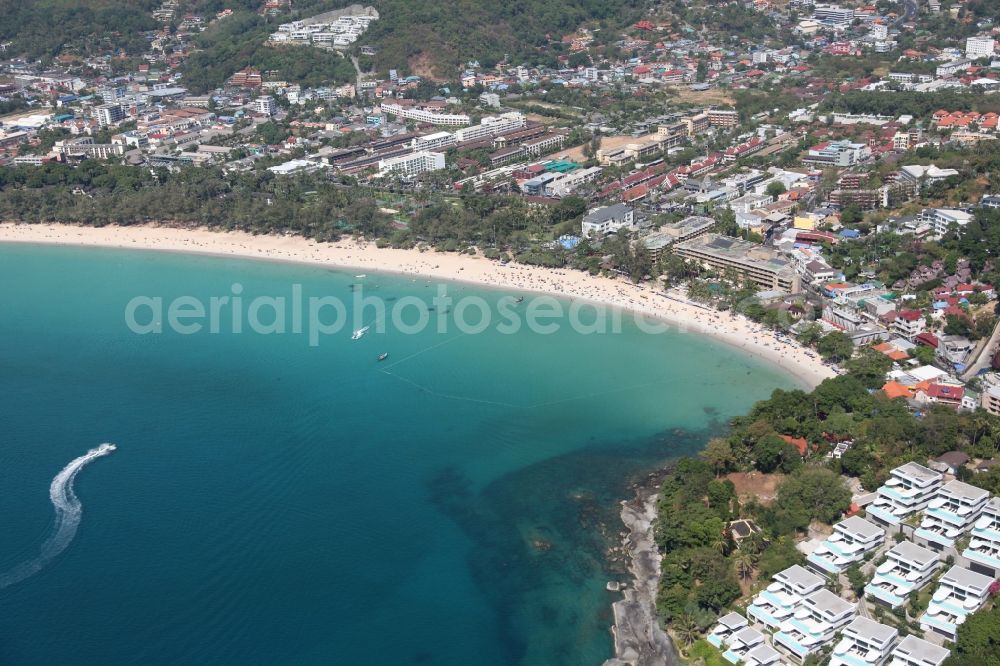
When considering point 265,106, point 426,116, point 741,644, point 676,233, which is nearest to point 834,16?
point 426,116

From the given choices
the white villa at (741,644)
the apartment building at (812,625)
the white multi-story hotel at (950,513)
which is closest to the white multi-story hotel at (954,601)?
the white multi-story hotel at (950,513)

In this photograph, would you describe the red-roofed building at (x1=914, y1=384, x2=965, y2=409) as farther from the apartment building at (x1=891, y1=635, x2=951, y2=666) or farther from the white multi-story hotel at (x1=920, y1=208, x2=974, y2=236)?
the white multi-story hotel at (x1=920, y1=208, x2=974, y2=236)

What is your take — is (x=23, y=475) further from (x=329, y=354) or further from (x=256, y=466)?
(x=329, y=354)

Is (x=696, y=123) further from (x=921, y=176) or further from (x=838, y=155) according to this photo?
(x=921, y=176)

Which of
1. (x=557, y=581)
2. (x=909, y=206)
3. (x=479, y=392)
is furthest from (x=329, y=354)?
(x=909, y=206)

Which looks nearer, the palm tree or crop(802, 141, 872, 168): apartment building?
the palm tree

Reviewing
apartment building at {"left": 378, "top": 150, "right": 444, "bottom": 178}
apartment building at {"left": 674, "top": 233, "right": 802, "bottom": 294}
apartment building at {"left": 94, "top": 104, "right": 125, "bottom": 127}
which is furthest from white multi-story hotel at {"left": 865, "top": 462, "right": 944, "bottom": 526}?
apartment building at {"left": 94, "top": 104, "right": 125, "bottom": 127}

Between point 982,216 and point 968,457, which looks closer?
point 968,457
